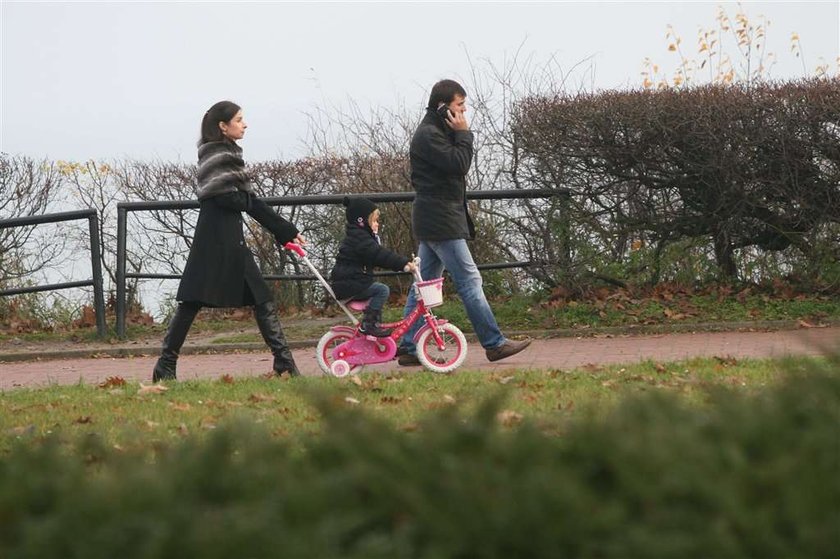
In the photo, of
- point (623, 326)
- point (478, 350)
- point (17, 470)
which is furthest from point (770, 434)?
point (623, 326)

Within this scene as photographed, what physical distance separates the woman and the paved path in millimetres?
1005

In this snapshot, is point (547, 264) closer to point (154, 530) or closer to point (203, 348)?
point (203, 348)

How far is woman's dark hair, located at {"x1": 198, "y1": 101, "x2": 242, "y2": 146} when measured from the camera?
10.1 metres

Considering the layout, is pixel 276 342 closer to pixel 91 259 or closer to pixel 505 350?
pixel 505 350

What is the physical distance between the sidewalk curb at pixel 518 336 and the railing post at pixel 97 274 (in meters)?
0.87

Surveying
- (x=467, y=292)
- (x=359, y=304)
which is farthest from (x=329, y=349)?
(x=467, y=292)

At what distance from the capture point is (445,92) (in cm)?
1076

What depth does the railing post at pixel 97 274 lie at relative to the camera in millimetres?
15336

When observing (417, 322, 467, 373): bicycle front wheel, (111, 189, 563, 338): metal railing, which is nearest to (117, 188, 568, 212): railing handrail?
(111, 189, 563, 338): metal railing

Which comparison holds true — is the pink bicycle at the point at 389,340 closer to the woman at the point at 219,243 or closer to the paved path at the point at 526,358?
the paved path at the point at 526,358

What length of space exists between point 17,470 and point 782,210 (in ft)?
40.2

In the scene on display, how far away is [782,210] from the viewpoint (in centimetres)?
1422

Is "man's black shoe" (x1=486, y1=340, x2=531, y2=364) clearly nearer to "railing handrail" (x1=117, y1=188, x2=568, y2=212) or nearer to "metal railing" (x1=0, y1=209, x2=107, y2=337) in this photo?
"railing handrail" (x1=117, y1=188, x2=568, y2=212)

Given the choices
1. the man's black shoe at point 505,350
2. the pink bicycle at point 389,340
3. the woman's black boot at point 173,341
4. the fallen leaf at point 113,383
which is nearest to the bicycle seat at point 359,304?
Answer: the pink bicycle at point 389,340
